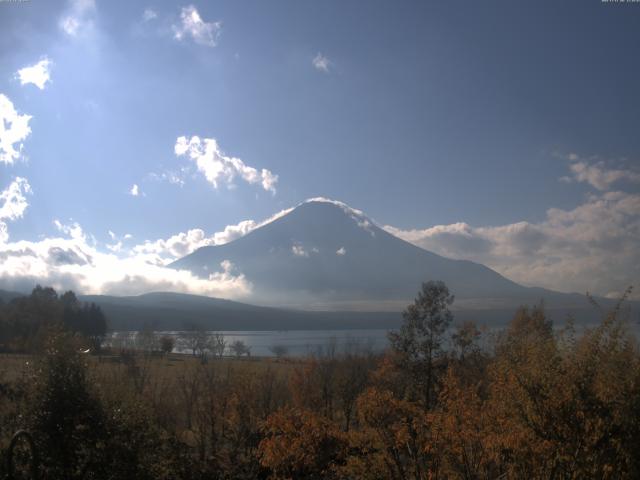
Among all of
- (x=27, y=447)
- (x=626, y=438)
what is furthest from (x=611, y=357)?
(x=27, y=447)

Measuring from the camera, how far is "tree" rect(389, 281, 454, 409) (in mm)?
25250

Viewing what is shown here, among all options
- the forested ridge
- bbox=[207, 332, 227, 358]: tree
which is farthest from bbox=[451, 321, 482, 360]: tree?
bbox=[207, 332, 227, 358]: tree

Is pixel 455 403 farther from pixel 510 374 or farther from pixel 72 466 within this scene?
pixel 72 466

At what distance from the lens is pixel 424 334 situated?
1012 inches

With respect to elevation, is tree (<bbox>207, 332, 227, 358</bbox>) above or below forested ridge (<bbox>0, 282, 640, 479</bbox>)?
below

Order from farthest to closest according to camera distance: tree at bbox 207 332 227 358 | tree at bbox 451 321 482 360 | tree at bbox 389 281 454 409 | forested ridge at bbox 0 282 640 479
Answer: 1. tree at bbox 207 332 227 358
2. tree at bbox 451 321 482 360
3. tree at bbox 389 281 454 409
4. forested ridge at bbox 0 282 640 479

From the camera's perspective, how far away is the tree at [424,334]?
25.2 metres

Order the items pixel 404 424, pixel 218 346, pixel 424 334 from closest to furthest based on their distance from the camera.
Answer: pixel 404 424 < pixel 424 334 < pixel 218 346

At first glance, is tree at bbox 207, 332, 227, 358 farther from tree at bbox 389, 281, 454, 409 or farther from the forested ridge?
the forested ridge

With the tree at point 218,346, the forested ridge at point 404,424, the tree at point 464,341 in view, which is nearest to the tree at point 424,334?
the forested ridge at point 404,424

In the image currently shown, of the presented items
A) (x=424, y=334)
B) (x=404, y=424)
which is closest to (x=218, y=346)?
(x=424, y=334)

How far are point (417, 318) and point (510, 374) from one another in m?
16.6

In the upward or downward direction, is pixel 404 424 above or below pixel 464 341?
below

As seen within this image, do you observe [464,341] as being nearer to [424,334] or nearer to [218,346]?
[424,334]
